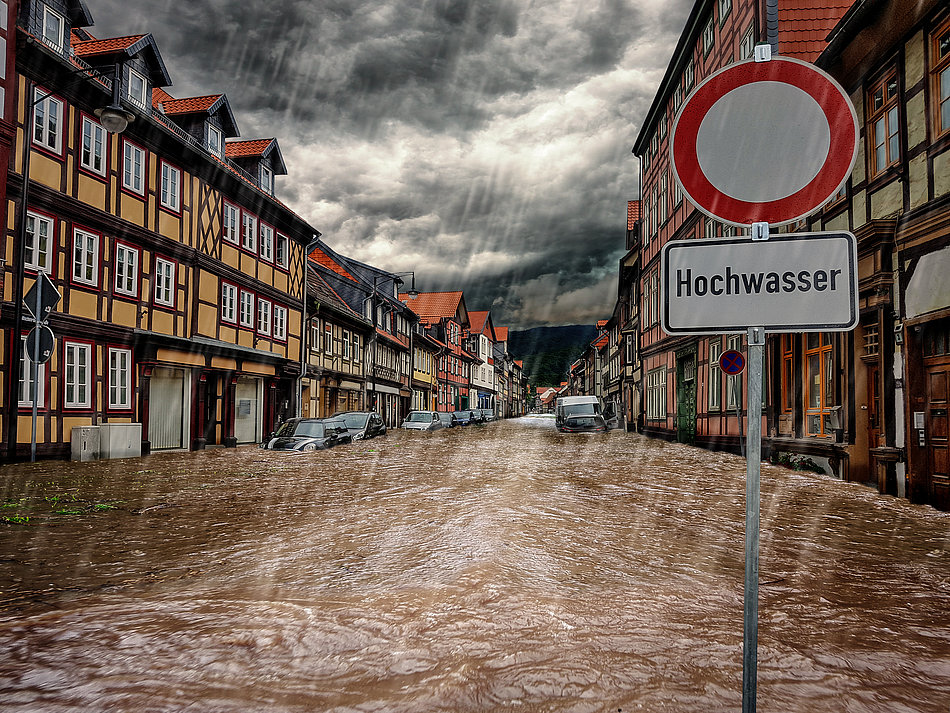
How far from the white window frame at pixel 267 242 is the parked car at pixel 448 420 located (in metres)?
18.7

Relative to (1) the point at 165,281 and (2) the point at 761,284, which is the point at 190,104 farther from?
(2) the point at 761,284

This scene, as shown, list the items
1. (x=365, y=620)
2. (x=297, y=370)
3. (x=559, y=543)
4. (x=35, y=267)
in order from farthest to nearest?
(x=297, y=370) → (x=35, y=267) → (x=559, y=543) → (x=365, y=620)

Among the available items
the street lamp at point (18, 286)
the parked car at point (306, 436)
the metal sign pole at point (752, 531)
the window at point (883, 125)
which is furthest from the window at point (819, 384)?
the street lamp at point (18, 286)

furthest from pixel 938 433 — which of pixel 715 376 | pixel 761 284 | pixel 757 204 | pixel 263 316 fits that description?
pixel 263 316

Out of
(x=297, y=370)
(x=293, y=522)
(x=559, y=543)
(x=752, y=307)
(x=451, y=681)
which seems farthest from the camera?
(x=297, y=370)

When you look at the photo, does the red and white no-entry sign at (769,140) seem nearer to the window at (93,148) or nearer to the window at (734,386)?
the window at (93,148)

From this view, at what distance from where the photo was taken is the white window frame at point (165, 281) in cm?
2039

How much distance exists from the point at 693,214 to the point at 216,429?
1801cm

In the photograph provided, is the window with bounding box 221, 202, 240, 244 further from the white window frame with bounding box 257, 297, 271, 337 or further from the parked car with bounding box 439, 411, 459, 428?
the parked car with bounding box 439, 411, 459, 428

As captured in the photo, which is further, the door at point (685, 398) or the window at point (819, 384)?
the door at point (685, 398)

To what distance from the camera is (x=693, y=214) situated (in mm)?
24938

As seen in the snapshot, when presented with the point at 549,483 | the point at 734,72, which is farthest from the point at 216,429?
→ the point at 734,72

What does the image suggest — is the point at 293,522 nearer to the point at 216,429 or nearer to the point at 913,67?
the point at 913,67

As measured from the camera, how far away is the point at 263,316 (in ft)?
88.6
